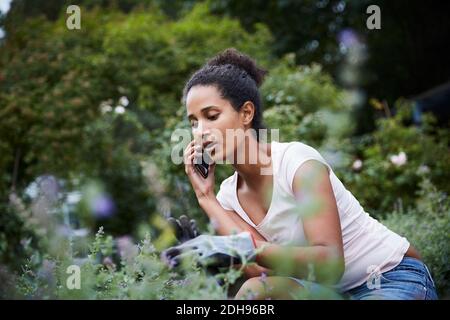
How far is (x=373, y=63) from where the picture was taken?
42.8 feet

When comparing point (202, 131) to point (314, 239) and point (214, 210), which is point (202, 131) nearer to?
point (214, 210)

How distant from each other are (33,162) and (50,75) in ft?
3.83

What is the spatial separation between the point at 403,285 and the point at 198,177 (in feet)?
2.77

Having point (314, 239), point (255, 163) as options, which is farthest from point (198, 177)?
point (314, 239)

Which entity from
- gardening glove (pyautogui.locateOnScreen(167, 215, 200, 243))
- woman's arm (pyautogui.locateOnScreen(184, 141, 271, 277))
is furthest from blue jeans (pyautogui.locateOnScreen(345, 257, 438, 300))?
gardening glove (pyautogui.locateOnScreen(167, 215, 200, 243))

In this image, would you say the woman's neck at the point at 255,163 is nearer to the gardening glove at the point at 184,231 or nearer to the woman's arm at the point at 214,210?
the woman's arm at the point at 214,210

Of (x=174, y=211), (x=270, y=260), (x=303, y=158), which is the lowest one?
(x=270, y=260)

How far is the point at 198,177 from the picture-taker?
232 cm

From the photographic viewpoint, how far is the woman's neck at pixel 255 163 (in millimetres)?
2494

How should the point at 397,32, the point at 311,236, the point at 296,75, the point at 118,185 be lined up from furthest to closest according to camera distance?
the point at 397,32 → the point at 118,185 → the point at 296,75 → the point at 311,236

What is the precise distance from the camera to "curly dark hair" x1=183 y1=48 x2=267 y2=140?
8.13ft

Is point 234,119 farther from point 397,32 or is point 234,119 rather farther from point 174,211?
point 397,32

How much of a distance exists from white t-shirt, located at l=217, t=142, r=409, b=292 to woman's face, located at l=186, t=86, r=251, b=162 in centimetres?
20
